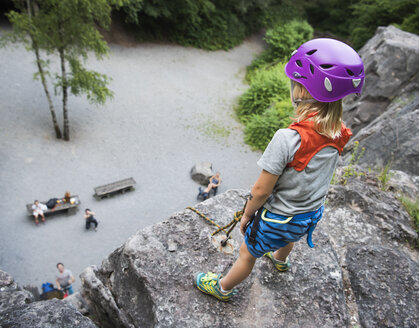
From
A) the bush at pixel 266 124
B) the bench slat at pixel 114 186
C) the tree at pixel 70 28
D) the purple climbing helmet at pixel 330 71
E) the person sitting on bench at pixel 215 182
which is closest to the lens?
the purple climbing helmet at pixel 330 71

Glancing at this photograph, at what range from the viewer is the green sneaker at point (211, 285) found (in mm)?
2869

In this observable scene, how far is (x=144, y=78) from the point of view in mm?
17016

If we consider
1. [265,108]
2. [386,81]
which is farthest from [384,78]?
[265,108]

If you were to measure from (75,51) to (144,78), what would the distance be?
264 inches

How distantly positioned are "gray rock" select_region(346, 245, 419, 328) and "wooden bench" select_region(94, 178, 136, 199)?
26.8 ft

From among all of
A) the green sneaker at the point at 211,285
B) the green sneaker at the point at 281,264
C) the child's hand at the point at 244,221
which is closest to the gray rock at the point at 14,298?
the green sneaker at the point at 211,285

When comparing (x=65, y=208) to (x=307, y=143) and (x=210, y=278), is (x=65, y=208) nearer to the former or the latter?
(x=210, y=278)

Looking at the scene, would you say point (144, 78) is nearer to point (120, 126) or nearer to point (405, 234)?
point (120, 126)

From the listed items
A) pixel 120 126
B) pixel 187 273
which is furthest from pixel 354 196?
pixel 120 126

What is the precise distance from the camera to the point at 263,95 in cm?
1662

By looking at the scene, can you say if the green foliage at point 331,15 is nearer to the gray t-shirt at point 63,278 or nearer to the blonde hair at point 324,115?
the gray t-shirt at point 63,278

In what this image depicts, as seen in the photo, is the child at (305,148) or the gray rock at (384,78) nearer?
the child at (305,148)

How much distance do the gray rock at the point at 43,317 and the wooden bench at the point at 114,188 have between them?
7.52 m

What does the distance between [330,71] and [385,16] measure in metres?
21.7
